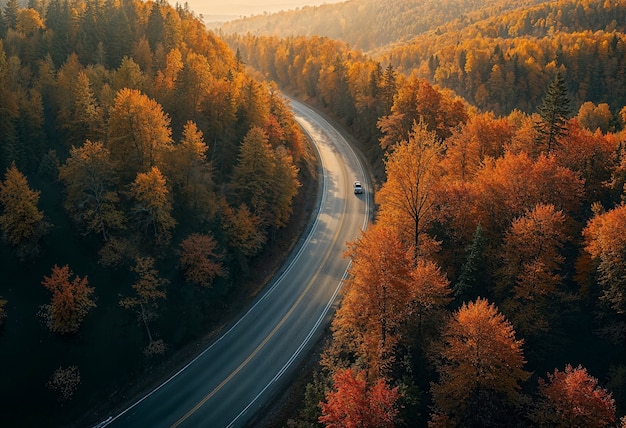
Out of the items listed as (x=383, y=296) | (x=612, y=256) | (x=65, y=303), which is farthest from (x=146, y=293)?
(x=612, y=256)

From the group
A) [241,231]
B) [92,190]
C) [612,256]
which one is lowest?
[241,231]

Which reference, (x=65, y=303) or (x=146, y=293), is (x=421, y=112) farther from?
(x=65, y=303)

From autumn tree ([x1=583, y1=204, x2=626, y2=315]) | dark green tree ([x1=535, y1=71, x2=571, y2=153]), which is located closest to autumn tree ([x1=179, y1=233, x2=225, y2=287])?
autumn tree ([x1=583, y1=204, x2=626, y2=315])

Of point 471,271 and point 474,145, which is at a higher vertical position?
point 474,145

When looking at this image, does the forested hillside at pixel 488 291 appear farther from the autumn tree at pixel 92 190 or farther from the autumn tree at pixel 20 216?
the autumn tree at pixel 20 216

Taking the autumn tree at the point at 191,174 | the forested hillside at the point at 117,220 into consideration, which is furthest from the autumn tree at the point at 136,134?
the autumn tree at the point at 191,174

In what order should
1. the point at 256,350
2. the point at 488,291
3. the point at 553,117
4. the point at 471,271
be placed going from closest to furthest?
the point at 471,271 < the point at 488,291 < the point at 256,350 < the point at 553,117

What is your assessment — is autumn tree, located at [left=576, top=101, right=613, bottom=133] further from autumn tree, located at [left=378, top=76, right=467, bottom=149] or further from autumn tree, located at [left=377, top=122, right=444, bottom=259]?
autumn tree, located at [left=377, top=122, right=444, bottom=259]
